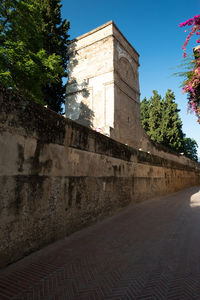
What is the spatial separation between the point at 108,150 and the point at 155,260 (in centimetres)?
290

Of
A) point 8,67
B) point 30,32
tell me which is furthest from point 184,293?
point 30,32

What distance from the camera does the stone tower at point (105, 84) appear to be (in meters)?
15.2

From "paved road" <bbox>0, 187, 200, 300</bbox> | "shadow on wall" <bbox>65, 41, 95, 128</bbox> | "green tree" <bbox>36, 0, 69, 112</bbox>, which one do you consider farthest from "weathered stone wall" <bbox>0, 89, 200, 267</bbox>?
"green tree" <bbox>36, 0, 69, 112</bbox>

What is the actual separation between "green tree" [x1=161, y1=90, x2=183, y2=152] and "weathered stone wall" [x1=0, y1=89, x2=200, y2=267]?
2712 cm

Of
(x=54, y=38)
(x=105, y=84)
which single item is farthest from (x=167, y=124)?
(x=54, y=38)

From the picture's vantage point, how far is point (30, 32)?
12.2 meters

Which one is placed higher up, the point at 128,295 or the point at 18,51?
the point at 18,51

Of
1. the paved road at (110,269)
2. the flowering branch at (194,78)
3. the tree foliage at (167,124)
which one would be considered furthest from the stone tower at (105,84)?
the tree foliage at (167,124)

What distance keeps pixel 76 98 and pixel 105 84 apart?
12.5ft

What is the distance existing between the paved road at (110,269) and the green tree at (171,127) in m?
27.9

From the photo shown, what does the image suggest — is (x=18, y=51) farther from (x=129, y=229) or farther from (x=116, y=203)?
(x=129, y=229)

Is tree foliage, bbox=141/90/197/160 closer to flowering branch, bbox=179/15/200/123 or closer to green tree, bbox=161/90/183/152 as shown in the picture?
green tree, bbox=161/90/183/152

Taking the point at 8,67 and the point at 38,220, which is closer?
the point at 38,220

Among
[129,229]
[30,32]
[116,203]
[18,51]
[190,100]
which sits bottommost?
[129,229]
